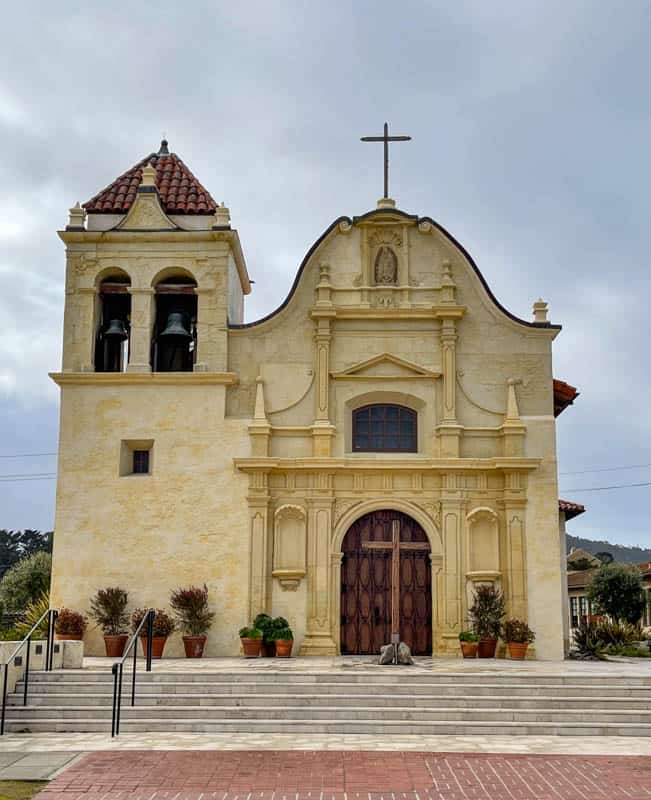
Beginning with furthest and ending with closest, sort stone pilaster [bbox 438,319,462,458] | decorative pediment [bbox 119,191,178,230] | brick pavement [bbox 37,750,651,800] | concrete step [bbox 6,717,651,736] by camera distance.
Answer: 1. decorative pediment [bbox 119,191,178,230]
2. stone pilaster [bbox 438,319,462,458]
3. concrete step [bbox 6,717,651,736]
4. brick pavement [bbox 37,750,651,800]

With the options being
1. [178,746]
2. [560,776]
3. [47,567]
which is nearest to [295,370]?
[178,746]

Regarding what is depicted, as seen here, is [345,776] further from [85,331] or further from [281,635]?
[85,331]

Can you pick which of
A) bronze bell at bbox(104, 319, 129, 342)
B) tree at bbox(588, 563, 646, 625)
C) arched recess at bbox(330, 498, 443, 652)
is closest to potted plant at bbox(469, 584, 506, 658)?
arched recess at bbox(330, 498, 443, 652)

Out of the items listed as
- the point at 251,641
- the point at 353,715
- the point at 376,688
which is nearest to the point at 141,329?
the point at 251,641

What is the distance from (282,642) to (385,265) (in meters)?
8.04

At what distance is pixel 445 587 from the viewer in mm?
20047

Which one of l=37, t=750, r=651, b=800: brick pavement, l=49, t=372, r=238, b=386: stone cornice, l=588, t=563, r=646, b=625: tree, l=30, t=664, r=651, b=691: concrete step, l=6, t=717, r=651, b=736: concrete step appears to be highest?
l=49, t=372, r=238, b=386: stone cornice

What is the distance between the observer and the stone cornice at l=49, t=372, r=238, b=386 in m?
20.8

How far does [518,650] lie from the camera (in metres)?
19.3

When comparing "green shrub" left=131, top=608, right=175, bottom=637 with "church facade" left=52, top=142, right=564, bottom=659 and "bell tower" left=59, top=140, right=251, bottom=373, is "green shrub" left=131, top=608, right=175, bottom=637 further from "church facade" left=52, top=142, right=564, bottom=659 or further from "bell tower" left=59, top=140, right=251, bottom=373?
"bell tower" left=59, top=140, right=251, bottom=373

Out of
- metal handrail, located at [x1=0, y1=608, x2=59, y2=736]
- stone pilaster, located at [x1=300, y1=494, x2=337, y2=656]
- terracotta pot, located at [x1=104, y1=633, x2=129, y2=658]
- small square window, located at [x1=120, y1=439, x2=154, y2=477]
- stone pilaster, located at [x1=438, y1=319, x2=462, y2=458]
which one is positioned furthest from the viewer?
small square window, located at [x1=120, y1=439, x2=154, y2=477]

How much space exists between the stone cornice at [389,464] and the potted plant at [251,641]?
3.17 metres

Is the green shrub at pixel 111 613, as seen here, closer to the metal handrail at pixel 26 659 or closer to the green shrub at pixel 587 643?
the metal handrail at pixel 26 659

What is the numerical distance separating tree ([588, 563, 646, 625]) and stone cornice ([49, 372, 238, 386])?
24.0 metres
